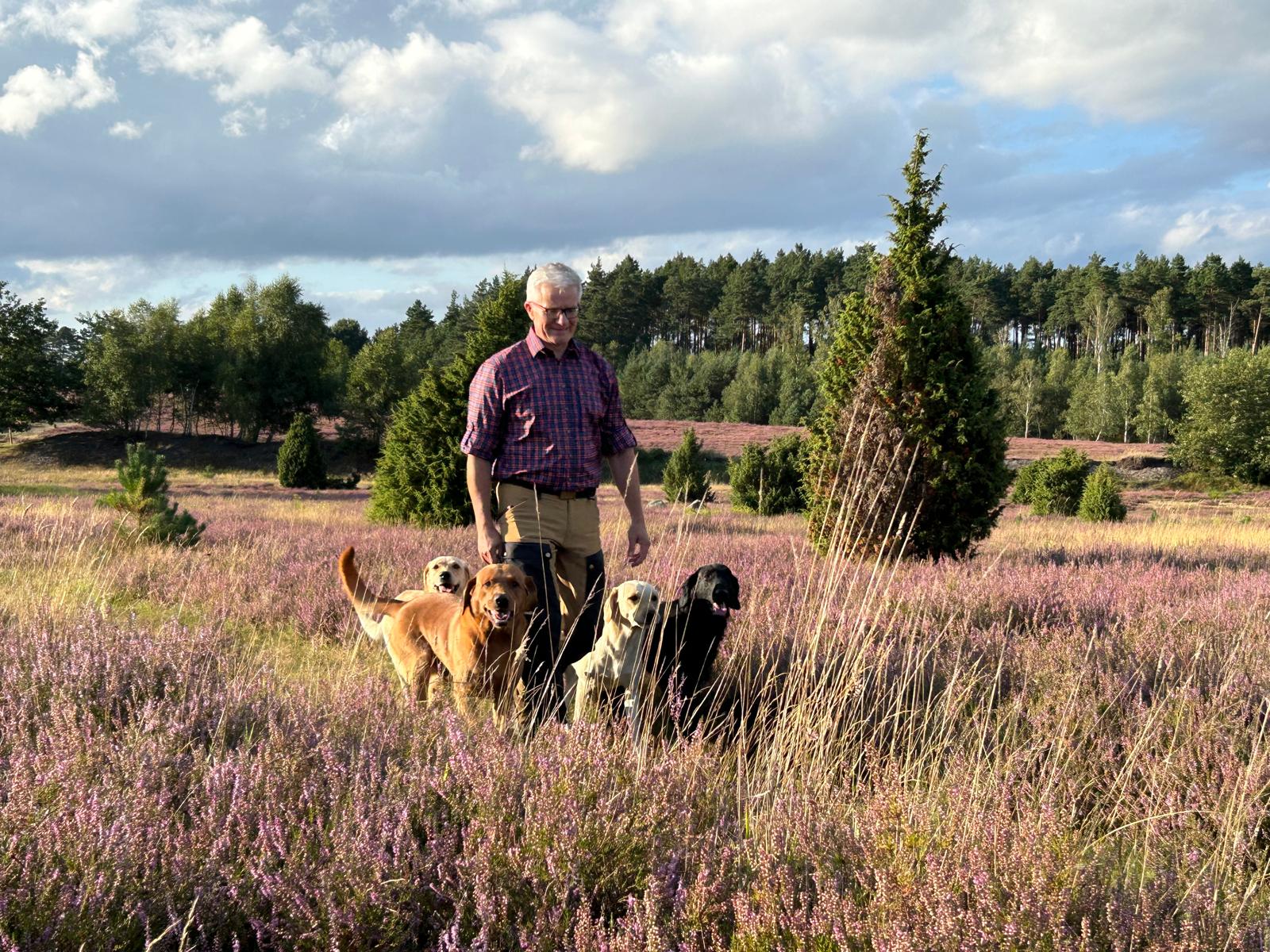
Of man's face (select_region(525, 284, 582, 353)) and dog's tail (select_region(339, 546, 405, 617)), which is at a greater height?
man's face (select_region(525, 284, 582, 353))

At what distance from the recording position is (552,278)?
12.3 feet

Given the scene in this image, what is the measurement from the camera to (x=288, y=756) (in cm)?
265

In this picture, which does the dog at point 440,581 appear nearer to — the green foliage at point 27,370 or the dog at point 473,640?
the dog at point 473,640

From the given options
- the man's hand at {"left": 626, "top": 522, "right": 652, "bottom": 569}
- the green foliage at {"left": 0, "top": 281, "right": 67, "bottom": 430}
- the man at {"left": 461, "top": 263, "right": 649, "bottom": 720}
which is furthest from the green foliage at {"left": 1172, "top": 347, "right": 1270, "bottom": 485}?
the green foliage at {"left": 0, "top": 281, "right": 67, "bottom": 430}

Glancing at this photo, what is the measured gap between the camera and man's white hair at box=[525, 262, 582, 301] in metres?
3.76

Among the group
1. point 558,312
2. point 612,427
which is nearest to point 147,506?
point 612,427

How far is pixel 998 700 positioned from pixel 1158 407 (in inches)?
2584

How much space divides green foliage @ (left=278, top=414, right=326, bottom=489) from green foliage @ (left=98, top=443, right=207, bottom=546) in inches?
921

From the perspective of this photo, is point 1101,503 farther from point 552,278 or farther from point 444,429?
point 552,278

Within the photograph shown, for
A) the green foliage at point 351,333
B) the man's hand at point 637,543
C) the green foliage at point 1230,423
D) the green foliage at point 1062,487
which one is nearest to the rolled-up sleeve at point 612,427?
the man's hand at point 637,543

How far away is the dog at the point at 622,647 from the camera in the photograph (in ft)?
13.1

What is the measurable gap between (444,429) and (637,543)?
9.39 m

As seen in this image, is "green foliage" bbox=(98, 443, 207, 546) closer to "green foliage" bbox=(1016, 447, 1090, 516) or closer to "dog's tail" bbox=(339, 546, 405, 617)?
"dog's tail" bbox=(339, 546, 405, 617)

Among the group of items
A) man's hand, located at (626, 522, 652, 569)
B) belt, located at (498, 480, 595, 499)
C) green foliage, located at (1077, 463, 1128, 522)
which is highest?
belt, located at (498, 480, 595, 499)
